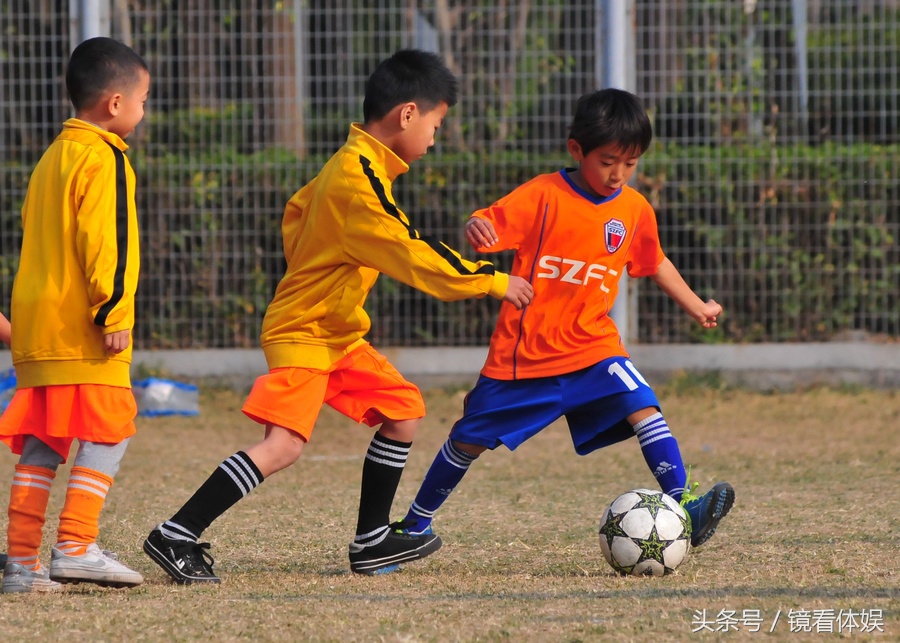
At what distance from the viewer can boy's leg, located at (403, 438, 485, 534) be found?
14.5ft

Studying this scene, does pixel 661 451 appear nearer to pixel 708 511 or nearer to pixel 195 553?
pixel 708 511

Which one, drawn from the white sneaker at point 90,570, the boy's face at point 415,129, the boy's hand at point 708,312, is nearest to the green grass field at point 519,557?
the white sneaker at point 90,570

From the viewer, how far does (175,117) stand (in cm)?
962

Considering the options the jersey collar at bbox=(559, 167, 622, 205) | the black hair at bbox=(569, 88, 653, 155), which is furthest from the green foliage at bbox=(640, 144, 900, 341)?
the black hair at bbox=(569, 88, 653, 155)

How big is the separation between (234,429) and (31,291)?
471 cm

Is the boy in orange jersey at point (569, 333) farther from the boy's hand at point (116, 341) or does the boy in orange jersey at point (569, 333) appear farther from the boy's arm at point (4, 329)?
the boy's arm at point (4, 329)

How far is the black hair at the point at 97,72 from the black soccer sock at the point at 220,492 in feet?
3.71

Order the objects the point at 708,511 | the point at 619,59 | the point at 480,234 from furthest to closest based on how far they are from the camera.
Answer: the point at 619,59
the point at 480,234
the point at 708,511

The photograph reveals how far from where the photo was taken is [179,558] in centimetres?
395

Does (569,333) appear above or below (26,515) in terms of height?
above

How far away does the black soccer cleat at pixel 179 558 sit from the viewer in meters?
3.95

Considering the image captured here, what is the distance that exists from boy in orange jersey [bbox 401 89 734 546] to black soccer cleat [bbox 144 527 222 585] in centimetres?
70

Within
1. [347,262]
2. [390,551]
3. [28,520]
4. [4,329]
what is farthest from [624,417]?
[4,329]

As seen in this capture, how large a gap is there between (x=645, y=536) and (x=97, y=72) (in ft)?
6.83
